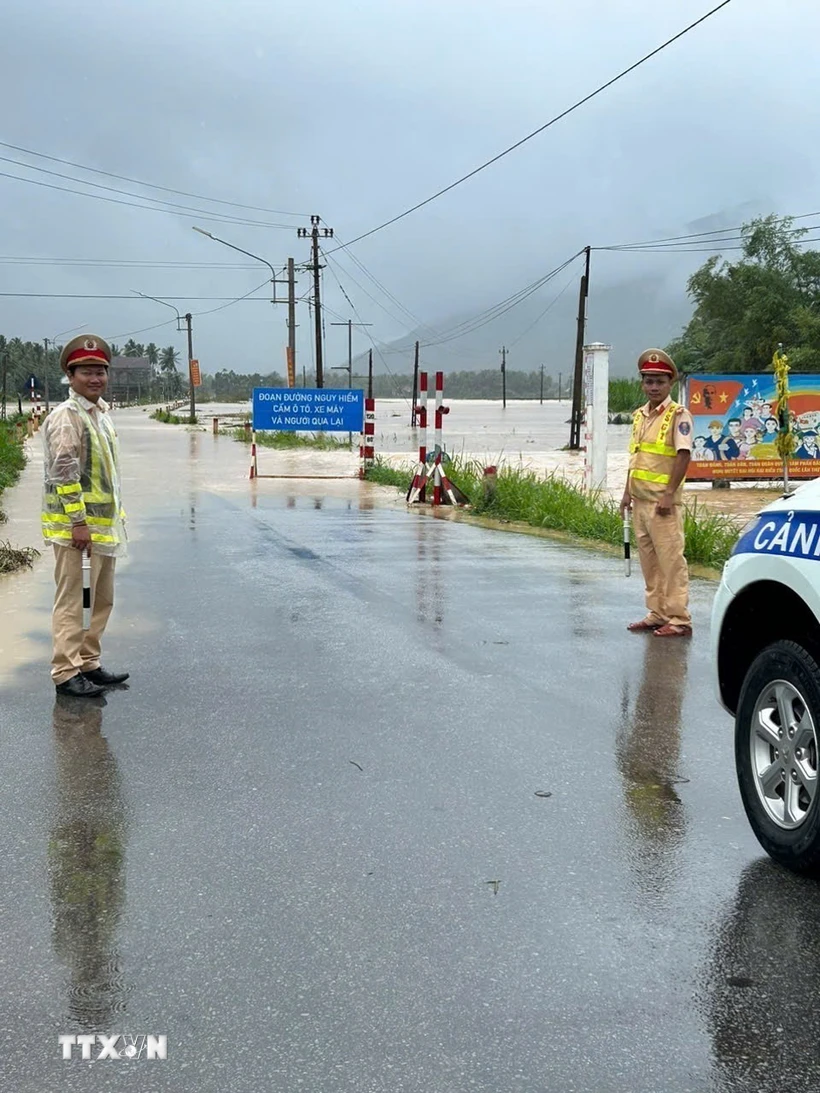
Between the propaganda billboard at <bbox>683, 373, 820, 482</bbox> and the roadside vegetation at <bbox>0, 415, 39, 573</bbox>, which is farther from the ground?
the propaganda billboard at <bbox>683, 373, 820, 482</bbox>

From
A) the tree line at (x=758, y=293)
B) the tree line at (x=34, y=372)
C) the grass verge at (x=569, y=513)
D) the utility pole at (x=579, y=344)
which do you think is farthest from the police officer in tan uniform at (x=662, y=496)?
the tree line at (x=34, y=372)

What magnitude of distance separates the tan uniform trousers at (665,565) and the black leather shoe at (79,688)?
3883mm

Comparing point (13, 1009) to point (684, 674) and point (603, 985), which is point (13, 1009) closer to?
point (603, 985)

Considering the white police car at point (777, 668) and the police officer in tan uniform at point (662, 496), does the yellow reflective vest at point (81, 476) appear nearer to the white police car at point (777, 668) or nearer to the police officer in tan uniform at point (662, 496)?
the white police car at point (777, 668)

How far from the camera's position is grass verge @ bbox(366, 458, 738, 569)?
448 inches

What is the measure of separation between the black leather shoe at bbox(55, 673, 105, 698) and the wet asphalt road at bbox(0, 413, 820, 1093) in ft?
0.48

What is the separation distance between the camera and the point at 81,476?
20.6 ft

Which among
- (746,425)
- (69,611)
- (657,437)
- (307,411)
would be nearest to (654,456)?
(657,437)

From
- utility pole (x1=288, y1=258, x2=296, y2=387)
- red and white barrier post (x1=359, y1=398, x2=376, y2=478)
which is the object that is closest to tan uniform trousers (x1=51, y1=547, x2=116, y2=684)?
red and white barrier post (x1=359, y1=398, x2=376, y2=478)

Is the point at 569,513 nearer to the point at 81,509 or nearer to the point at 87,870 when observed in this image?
the point at 81,509

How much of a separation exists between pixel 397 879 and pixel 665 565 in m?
4.56

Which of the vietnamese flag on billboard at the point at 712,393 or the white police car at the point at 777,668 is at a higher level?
the vietnamese flag on billboard at the point at 712,393

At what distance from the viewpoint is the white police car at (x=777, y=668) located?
3725 millimetres

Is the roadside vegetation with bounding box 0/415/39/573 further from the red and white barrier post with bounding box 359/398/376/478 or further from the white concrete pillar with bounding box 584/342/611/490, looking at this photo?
the white concrete pillar with bounding box 584/342/611/490
